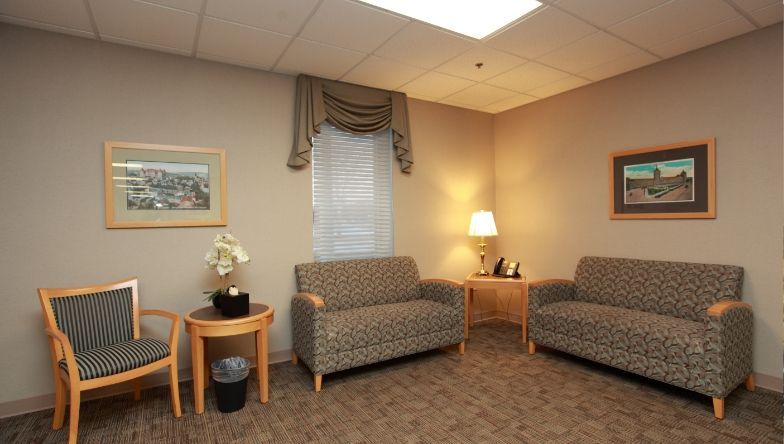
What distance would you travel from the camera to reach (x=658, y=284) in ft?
11.3

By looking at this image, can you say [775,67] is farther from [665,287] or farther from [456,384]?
[456,384]

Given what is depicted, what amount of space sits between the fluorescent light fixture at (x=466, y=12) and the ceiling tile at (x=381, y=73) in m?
0.71

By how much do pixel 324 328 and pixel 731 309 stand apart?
288 centimetres

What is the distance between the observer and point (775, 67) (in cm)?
297

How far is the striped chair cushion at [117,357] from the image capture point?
7.87 ft

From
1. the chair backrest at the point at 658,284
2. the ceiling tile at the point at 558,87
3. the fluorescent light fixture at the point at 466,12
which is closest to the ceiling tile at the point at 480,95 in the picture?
the ceiling tile at the point at 558,87

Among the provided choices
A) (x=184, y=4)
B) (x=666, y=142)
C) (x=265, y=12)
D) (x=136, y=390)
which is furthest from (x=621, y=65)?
(x=136, y=390)

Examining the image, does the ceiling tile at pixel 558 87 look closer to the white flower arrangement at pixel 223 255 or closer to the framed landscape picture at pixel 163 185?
the framed landscape picture at pixel 163 185

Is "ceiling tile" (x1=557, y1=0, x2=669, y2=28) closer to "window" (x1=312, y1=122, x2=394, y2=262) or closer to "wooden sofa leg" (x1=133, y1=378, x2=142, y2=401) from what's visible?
"window" (x1=312, y1=122, x2=394, y2=262)

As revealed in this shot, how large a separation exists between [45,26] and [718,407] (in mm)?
5216

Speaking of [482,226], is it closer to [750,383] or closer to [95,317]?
[750,383]

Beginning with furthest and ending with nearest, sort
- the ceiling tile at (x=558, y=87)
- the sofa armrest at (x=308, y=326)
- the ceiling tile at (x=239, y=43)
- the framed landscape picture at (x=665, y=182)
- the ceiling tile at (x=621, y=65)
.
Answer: the ceiling tile at (x=558, y=87), the ceiling tile at (x=621, y=65), the framed landscape picture at (x=665, y=182), the sofa armrest at (x=308, y=326), the ceiling tile at (x=239, y=43)

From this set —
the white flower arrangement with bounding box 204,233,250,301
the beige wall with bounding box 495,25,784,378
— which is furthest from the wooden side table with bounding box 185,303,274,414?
the beige wall with bounding box 495,25,784,378

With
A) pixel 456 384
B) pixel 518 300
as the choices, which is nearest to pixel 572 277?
pixel 518 300
